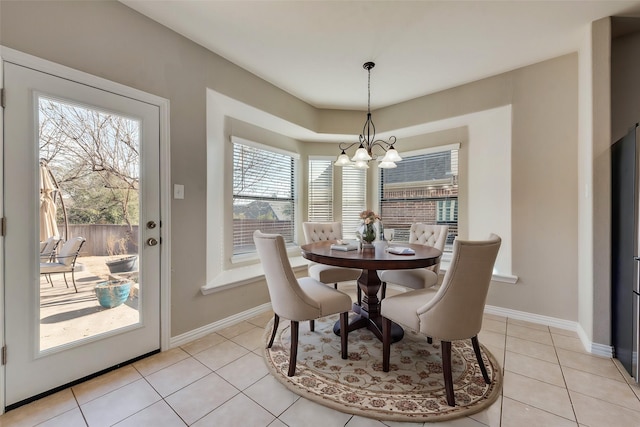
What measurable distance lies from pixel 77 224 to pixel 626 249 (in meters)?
3.92

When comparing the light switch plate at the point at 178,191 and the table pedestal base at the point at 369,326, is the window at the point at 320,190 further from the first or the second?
the light switch plate at the point at 178,191

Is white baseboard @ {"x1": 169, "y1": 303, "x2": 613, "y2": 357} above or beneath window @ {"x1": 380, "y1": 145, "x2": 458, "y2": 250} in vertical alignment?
beneath

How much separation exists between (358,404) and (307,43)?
9.33ft

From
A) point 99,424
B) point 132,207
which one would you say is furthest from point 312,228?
point 99,424

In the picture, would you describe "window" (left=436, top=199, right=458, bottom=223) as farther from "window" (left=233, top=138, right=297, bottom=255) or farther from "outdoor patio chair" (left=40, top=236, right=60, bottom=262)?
"outdoor patio chair" (left=40, top=236, right=60, bottom=262)

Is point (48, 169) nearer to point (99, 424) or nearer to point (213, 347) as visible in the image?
point (99, 424)

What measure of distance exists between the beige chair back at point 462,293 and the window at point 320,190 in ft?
8.92

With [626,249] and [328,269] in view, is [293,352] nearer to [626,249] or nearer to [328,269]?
[328,269]

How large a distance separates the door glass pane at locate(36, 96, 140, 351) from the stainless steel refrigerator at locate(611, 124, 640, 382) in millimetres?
3618

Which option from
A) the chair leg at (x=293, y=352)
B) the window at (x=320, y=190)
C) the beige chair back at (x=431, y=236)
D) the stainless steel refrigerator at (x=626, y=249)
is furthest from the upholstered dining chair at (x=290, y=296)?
the window at (x=320, y=190)

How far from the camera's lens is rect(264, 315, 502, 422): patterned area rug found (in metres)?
1.50

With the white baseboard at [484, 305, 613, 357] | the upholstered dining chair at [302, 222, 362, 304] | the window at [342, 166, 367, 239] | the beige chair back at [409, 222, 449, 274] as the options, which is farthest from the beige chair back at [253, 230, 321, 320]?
the window at [342, 166, 367, 239]

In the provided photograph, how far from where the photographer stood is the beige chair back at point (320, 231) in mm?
3266

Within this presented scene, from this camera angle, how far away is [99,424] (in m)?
1.40
